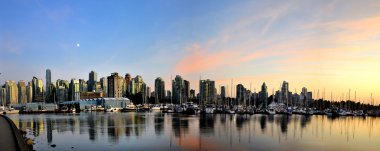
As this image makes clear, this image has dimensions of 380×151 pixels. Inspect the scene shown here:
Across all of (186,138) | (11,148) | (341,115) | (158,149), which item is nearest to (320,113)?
(341,115)

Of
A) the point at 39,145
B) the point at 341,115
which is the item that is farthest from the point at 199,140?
the point at 341,115

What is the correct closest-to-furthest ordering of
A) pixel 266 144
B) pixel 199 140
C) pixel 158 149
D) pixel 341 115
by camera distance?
pixel 158 149 → pixel 266 144 → pixel 199 140 → pixel 341 115

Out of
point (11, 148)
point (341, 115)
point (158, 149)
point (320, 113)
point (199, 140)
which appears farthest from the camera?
point (320, 113)

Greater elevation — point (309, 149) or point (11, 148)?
point (11, 148)

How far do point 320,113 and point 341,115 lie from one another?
1521cm

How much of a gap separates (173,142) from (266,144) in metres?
14.3

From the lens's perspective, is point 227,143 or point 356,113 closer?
point 227,143

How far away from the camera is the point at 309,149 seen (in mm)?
51594

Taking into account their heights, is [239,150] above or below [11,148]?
below

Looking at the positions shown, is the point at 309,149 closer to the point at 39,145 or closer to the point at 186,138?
the point at 186,138

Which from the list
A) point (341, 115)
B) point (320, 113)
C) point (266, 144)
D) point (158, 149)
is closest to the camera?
point (158, 149)

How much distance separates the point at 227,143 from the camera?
187ft

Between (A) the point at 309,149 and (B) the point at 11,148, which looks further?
(A) the point at 309,149

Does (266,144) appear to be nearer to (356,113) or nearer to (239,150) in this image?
(239,150)
